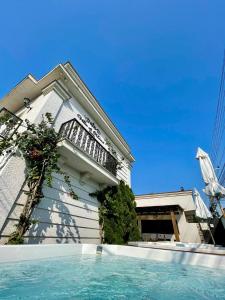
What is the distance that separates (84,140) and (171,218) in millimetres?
8377

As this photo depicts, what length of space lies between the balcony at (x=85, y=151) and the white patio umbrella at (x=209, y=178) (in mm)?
3949

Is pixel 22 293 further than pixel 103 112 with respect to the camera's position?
No

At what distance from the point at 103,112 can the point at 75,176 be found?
4377 mm

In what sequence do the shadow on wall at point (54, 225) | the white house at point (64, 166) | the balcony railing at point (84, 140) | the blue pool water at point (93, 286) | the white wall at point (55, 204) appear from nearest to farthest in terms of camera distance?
the blue pool water at point (93, 286), the white wall at point (55, 204), the white house at point (64, 166), the shadow on wall at point (54, 225), the balcony railing at point (84, 140)

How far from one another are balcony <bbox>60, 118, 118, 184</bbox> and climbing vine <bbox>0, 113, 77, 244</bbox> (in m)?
0.56

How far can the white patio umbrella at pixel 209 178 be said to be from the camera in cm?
645

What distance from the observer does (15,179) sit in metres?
3.97

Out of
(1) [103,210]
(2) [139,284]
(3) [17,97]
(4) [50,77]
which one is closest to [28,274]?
(2) [139,284]

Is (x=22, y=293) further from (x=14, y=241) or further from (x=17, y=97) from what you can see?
(x=17, y=97)

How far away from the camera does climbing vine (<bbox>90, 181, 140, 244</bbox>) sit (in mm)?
6879

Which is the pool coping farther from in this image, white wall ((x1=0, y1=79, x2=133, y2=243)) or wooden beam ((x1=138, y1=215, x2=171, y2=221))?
wooden beam ((x1=138, y1=215, x2=171, y2=221))

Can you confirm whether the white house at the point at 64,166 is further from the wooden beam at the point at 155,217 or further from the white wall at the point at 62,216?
the wooden beam at the point at 155,217

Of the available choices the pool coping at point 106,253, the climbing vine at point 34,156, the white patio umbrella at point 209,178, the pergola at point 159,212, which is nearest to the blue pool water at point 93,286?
the pool coping at point 106,253

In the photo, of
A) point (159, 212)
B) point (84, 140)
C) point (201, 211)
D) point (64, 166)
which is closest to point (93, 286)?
point (64, 166)
